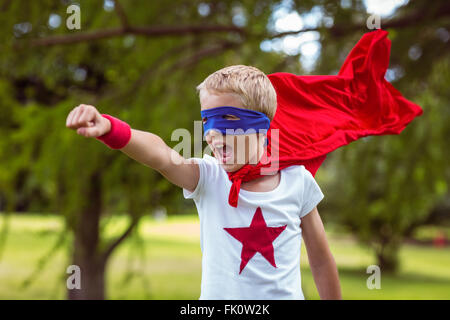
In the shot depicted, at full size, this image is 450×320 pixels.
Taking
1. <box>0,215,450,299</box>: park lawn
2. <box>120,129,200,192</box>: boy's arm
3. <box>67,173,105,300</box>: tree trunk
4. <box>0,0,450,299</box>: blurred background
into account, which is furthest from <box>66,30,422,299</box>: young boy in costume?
<box>67,173,105,300</box>: tree trunk

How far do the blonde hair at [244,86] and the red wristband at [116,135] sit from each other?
0.79ft

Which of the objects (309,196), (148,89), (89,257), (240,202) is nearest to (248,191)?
(240,202)

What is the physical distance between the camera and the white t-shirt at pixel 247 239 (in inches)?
→ 42.6

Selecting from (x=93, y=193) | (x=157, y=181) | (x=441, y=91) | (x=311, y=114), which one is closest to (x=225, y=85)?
(x=311, y=114)

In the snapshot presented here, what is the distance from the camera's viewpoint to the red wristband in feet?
3.05

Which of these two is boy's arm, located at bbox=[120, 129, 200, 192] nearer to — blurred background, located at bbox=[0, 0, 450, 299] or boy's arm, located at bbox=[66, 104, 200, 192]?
boy's arm, located at bbox=[66, 104, 200, 192]

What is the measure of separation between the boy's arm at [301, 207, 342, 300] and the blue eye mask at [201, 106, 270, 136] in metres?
0.27

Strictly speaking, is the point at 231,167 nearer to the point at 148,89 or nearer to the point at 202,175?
the point at 202,175

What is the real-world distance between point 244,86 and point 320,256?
46 cm

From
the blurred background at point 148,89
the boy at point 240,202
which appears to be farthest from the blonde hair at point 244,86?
the blurred background at point 148,89

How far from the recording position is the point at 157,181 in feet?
10.9

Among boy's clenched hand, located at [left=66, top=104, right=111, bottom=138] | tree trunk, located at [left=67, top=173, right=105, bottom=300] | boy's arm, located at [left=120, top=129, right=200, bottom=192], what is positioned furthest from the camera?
tree trunk, located at [left=67, top=173, right=105, bottom=300]

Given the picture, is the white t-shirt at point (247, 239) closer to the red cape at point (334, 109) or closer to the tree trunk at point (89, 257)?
the red cape at point (334, 109)
